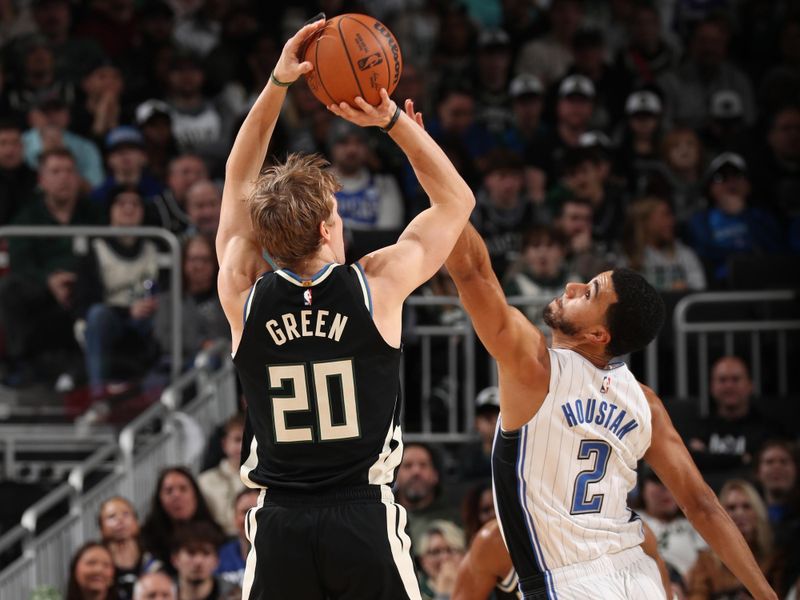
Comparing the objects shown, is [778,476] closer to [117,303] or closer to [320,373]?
[117,303]

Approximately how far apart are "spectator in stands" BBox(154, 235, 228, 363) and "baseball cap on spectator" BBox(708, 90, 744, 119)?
18.1 feet

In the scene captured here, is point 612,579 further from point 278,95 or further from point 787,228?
point 787,228

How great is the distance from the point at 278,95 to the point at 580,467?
1657mm

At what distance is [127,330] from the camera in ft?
33.3

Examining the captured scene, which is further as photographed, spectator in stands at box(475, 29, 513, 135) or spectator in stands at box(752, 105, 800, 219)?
spectator in stands at box(475, 29, 513, 135)

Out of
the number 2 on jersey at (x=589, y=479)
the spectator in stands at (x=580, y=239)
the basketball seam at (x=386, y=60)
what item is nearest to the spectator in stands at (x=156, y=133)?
the spectator in stands at (x=580, y=239)

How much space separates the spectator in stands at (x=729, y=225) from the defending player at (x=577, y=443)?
7.02m

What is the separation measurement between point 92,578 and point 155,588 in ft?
1.41

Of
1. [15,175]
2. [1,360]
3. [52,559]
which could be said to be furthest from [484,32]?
[52,559]

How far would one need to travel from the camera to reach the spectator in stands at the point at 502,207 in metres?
11.3

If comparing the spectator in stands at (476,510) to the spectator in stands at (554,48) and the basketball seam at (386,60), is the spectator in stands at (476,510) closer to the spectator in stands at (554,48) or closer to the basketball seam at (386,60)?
the basketball seam at (386,60)

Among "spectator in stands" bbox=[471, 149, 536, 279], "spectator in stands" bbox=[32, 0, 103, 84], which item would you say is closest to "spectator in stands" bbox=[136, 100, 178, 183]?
"spectator in stands" bbox=[32, 0, 103, 84]

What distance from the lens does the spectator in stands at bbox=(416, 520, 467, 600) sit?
848 centimetres

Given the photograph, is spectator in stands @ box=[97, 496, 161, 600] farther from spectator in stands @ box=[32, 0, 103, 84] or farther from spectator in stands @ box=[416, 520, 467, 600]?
spectator in stands @ box=[32, 0, 103, 84]
